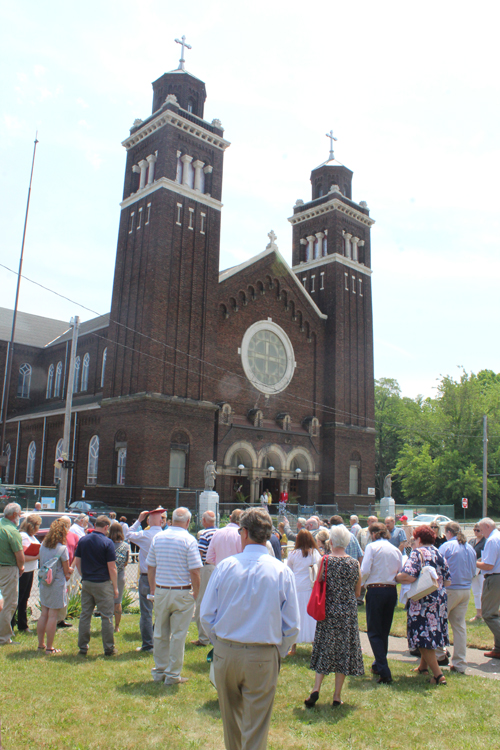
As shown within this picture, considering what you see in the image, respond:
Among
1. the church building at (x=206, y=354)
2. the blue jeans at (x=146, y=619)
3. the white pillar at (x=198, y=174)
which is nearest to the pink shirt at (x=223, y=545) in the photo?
the blue jeans at (x=146, y=619)

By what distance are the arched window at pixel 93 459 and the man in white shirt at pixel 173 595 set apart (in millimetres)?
24689

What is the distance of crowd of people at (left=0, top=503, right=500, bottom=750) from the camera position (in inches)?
159

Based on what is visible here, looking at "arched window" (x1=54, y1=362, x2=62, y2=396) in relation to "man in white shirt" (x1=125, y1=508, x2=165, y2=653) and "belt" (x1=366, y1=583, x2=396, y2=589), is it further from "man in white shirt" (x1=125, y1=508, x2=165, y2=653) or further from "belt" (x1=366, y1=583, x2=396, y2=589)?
"belt" (x1=366, y1=583, x2=396, y2=589)

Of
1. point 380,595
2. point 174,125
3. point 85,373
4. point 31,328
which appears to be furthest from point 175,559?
point 31,328

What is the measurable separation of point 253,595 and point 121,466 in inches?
985

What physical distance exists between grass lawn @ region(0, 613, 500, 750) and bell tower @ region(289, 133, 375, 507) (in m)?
28.4

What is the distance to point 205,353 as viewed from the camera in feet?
98.3

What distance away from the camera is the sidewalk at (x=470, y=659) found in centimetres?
776

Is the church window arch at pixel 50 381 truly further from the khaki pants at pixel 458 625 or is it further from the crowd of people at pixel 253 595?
→ the khaki pants at pixel 458 625

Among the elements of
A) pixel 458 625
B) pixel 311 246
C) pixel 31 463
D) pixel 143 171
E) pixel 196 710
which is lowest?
pixel 196 710

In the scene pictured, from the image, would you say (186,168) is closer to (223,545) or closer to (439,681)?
(223,545)

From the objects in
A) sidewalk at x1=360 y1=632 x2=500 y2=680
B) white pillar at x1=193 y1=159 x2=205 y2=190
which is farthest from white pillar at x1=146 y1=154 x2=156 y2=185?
sidewalk at x1=360 y1=632 x2=500 y2=680

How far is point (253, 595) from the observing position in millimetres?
4078

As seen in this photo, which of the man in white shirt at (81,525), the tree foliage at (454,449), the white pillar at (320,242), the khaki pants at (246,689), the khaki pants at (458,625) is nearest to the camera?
the khaki pants at (246,689)
